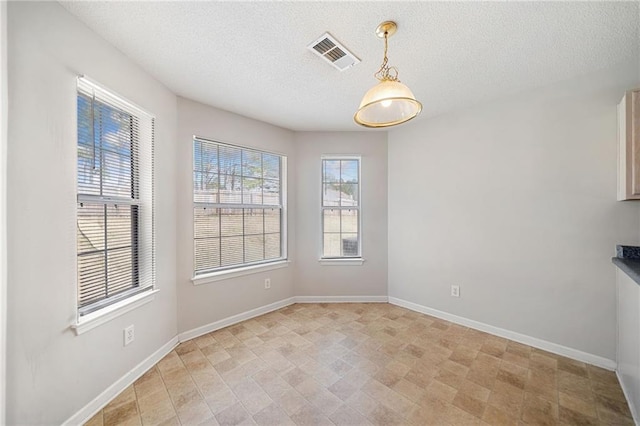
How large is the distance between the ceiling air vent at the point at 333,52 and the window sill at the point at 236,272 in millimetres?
2415

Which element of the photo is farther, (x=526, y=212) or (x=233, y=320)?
(x=233, y=320)

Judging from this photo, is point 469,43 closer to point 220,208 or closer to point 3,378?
point 220,208

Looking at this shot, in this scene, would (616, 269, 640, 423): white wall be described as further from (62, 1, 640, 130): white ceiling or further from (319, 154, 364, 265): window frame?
(319, 154, 364, 265): window frame

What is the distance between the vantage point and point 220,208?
288 cm

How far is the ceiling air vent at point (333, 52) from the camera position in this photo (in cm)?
170

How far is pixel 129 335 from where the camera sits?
1941 mm

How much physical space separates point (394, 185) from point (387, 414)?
2.67 metres

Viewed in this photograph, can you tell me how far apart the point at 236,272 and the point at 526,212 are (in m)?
3.21

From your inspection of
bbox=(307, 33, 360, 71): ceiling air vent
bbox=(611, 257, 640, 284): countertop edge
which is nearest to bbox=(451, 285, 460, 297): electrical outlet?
bbox=(611, 257, 640, 284): countertop edge

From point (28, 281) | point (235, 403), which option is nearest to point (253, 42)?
point (28, 281)

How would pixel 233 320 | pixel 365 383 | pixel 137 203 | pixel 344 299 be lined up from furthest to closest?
pixel 344 299
pixel 233 320
pixel 137 203
pixel 365 383

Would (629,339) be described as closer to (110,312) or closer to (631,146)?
(631,146)

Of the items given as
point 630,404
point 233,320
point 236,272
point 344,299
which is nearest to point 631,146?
point 630,404

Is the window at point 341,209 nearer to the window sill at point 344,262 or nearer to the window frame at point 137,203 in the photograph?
the window sill at point 344,262
